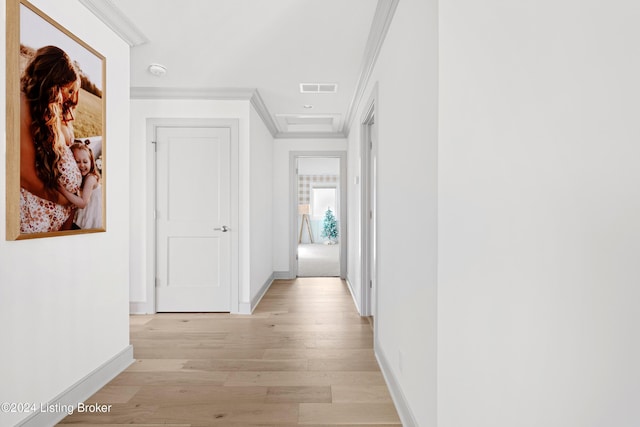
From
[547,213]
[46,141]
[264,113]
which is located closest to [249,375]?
[46,141]

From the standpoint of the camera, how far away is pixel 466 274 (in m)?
1.02

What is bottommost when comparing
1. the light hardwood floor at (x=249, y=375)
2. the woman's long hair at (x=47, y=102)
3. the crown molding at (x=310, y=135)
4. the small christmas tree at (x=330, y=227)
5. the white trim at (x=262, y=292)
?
the light hardwood floor at (x=249, y=375)

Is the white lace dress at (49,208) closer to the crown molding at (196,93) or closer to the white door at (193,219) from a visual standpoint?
the white door at (193,219)

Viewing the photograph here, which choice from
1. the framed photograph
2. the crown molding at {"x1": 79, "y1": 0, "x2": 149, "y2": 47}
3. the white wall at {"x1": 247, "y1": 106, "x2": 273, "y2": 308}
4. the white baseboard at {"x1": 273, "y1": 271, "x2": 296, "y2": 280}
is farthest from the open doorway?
the framed photograph

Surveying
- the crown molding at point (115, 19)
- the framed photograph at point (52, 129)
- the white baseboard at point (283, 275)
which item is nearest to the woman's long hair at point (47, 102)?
the framed photograph at point (52, 129)

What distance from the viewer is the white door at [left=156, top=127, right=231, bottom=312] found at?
3908mm

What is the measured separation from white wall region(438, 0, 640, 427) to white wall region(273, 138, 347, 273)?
4.83 m

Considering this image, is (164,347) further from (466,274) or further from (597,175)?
(597,175)

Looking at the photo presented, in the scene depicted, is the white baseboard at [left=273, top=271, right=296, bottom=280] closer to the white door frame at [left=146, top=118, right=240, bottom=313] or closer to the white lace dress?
the white door frame at [left=146, top=118, right=240, bottom=313]

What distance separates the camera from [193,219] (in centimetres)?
392

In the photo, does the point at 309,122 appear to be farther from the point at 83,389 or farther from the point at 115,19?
the point at 83,389

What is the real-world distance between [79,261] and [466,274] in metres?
2.14

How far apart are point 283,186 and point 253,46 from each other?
3113 mm

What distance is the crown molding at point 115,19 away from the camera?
7.17 ft
